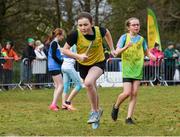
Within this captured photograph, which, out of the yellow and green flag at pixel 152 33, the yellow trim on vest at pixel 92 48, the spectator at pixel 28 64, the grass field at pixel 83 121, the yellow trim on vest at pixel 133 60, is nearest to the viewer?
the grass field at pixel 83 121

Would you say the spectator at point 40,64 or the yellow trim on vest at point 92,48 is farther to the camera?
the spectator at point 40,64

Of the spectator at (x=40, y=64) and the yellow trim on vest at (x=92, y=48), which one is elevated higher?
the yellow trim on vest at (x=92, y=48)

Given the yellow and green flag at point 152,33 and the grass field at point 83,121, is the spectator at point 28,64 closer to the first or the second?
the yellow and green flag at point 152,33

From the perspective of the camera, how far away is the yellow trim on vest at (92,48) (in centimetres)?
930

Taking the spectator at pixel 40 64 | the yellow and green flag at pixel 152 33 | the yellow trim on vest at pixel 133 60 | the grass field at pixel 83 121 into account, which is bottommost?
the grass field at pixel 83 121

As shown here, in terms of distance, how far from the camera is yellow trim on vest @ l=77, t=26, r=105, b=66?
930 centimetres

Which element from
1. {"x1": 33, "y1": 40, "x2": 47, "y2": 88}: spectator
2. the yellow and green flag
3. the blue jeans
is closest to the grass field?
the blue jeans

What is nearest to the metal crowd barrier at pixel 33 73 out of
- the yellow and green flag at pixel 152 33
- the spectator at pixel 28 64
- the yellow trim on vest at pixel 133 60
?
the spectator at pixel 28 64

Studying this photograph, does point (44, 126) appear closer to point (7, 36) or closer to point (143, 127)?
Result: point (143, 127)

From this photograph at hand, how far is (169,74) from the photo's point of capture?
24312mm

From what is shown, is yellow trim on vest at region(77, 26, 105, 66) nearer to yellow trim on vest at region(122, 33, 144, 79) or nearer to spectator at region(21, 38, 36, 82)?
yellow trim on vest at region(122, 33, 144, 79)

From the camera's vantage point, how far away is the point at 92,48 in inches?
369

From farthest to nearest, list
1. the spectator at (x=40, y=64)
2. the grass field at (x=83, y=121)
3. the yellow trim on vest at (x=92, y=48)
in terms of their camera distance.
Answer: the spectator at (x=40, y=64) → the yellow trim on vest at (x=92, y=48) → the grass field at (x=83, y=121)

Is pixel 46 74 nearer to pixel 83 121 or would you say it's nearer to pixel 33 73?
pixel 33 73
